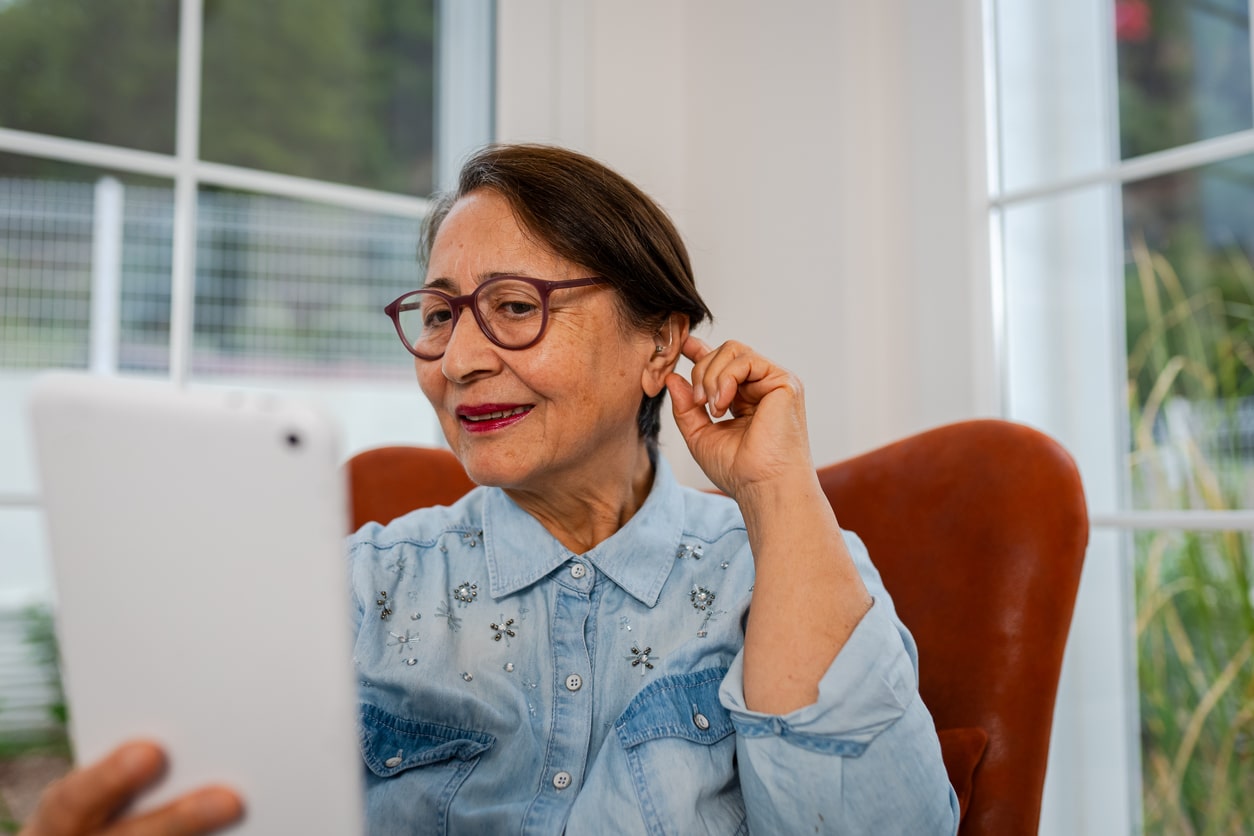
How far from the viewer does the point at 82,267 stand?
65.2 inches

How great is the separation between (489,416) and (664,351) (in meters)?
0.27

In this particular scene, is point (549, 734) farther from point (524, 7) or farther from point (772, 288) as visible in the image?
point (524, 7)

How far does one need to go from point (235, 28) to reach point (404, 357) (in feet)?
2.16

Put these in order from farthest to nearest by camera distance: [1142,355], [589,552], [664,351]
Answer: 1. [1142,355]
2. [664,351]
3. [589,552]

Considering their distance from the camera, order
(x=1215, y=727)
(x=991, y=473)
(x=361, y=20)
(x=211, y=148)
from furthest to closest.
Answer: (x=361, y=20) < (x=211, y=148) < (x=1215, y=727) < (x=991, y=473)

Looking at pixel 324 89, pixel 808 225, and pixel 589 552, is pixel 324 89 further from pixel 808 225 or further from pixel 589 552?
pixel 589 552

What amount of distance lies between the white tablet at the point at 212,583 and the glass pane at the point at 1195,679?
1.38 metres

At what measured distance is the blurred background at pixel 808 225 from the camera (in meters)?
1.55

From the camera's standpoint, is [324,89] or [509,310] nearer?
[509,310]

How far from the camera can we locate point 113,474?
1.82ft

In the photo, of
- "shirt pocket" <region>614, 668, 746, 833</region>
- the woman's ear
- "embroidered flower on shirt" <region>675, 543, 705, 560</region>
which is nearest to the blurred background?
the woman's ear

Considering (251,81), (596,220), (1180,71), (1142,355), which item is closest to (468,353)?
(596,220)

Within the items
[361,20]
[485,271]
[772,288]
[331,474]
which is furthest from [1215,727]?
[361,20]

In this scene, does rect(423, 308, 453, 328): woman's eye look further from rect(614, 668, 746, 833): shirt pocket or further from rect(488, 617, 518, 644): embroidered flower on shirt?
rect(614, 668, 746, 833): shirt pocket
